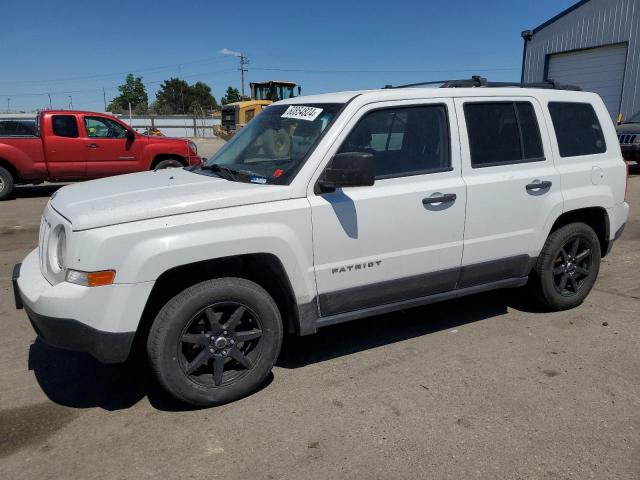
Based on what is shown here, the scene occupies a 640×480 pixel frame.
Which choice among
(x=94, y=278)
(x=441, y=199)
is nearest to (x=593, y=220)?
(x=441, y=199)

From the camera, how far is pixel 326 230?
132 inches

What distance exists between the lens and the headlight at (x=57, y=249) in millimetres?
2971

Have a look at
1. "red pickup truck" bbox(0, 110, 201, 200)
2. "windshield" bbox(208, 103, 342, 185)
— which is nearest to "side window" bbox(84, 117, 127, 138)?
"red pickup truck" bbox(0, 110, 201, 200)

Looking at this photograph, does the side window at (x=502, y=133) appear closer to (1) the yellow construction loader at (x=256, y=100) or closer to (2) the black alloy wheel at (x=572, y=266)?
(2) the black alloy wheel at (x=572, y=266)

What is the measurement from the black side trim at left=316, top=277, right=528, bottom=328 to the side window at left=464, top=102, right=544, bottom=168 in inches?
37.1

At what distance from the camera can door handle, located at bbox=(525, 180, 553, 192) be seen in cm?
414

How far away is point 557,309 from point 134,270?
11.9 ft

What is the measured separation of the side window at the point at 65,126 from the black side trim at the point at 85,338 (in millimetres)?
9745

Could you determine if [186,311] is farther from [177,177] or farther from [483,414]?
[483,414]

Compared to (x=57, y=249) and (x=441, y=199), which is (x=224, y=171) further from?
(x=441, y=199)

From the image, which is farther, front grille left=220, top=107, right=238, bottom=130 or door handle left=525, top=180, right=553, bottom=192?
front grille left=220, top=107, right=238, bottom=130

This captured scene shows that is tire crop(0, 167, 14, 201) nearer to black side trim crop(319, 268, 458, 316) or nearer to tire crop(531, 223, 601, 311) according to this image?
black side trim crop(319, 268, 458, 316)

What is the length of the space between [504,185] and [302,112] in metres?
1.59

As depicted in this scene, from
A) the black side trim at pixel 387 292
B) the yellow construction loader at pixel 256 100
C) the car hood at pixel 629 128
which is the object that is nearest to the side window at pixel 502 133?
the black side trim at pixel 387 292
